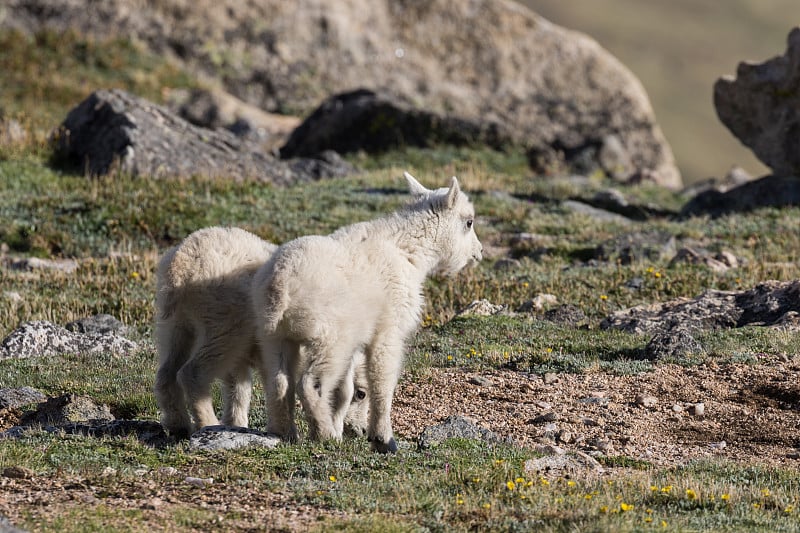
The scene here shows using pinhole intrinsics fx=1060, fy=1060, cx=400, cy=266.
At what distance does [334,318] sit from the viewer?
8.62 metres

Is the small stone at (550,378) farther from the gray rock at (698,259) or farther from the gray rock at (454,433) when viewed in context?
the gray rock at (698,259)

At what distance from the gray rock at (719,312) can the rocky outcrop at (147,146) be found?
13.1 metres

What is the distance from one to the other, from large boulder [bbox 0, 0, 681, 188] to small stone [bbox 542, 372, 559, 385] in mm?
30830

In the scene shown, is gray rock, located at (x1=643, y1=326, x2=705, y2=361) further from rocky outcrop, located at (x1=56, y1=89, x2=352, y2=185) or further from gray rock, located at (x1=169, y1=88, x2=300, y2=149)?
gray rock, located at (x1=169, y1=88, x2=300, y2=149)

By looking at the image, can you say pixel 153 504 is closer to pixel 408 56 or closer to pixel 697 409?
pixel 697 409

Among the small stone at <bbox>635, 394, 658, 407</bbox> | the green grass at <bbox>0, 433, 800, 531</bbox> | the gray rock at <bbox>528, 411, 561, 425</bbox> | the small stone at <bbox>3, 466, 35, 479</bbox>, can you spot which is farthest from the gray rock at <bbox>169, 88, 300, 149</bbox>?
the small stone at <bbox>3, 466, 35, 479</bbox>

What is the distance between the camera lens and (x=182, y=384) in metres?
9.20

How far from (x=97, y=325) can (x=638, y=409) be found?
786 cm

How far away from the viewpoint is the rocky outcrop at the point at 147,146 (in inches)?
994

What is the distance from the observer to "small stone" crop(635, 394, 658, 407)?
36.6ft

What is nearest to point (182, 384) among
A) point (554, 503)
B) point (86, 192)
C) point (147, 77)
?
point (554, 503)

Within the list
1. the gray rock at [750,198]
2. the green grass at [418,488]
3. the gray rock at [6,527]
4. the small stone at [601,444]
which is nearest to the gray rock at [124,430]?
the green grass at [418,488]

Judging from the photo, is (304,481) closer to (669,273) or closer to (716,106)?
(669,273)

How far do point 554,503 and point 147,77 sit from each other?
3685cm
